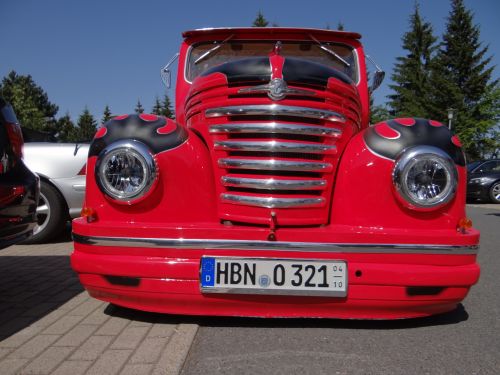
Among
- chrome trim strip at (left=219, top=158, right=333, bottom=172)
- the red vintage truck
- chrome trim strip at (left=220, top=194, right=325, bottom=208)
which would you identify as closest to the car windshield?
the red vintage truck

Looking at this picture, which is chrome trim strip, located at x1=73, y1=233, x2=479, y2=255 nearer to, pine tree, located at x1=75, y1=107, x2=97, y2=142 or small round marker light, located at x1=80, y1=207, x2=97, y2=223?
small round marker light, located at x1=80, y1=207, x2=97, y2=223

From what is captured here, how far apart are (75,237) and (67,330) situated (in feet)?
1.82

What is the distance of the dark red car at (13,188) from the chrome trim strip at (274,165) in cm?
144

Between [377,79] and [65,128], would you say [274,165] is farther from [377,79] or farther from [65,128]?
[65,128]

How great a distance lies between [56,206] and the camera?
5.47 metres

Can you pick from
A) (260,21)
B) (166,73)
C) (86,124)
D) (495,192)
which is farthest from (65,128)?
(166,73)

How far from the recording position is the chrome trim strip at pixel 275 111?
268 centimetres

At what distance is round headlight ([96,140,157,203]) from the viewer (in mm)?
2631

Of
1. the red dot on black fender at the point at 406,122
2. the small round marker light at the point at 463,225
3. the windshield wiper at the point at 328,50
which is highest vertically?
the windshield wiper at the point at 328,50

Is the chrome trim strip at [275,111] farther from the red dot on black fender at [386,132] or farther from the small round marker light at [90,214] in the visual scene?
the small round marker light at [90,214]

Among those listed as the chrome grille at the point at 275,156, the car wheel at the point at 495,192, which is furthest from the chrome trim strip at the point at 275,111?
the car wheel at the point at 495,192

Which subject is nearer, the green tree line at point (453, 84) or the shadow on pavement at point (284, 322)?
the shadow on pavement at point (284, 322)

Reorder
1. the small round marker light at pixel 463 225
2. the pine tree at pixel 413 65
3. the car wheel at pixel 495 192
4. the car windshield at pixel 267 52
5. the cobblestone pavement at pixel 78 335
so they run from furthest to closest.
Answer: the pine tree at pixel 413 65 < the car wheel at pixel 495 192 < the car windshield at pixel 267 52 < the small round marker light at pixel 463 225 < the cobblestone pavement at pixel 78 335

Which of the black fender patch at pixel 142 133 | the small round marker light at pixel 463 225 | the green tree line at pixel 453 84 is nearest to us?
the small round marker light at pixel 463 225
